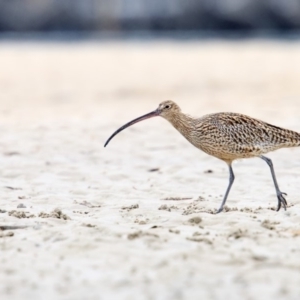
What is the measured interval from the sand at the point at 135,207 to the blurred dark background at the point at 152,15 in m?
20.2

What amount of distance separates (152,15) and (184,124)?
31.7 meters

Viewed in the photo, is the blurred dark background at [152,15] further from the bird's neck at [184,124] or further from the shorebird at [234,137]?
the shorebird at [234,137]

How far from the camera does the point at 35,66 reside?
80.6ft

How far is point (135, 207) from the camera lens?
8406 millimetres

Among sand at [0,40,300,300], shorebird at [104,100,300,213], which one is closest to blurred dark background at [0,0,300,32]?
sand at [0,40,300,300]

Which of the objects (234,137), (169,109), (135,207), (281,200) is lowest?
(135,207)

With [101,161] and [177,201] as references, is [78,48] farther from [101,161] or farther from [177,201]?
[177,201]

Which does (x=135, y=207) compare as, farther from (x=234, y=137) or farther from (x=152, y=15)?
(x=152, y=15)

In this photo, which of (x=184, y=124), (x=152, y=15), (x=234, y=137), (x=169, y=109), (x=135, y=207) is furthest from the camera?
(x=152, y=15)

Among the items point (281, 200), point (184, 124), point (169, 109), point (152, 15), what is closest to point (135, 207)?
point (184, 124)

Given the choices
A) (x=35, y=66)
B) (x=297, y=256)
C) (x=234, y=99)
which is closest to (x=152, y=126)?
(x=234, y=99)

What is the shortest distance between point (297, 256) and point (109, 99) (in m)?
12.5

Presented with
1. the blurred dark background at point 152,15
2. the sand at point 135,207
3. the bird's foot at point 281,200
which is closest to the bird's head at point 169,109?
the sand at point 135,207

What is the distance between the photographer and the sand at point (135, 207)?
238 inches
